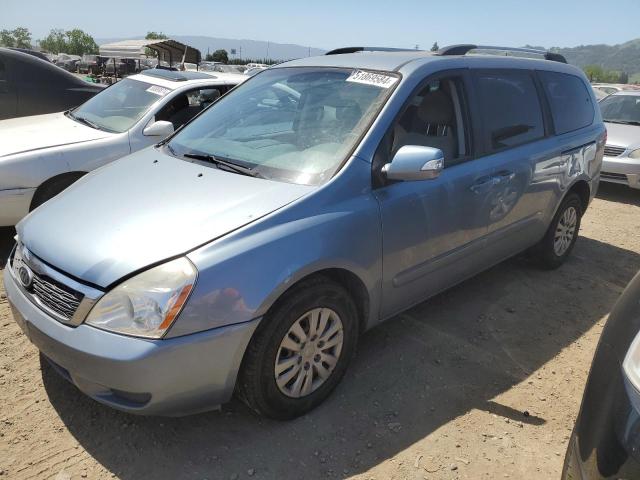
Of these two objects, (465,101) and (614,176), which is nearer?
(465,101)

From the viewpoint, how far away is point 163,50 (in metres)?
17.4

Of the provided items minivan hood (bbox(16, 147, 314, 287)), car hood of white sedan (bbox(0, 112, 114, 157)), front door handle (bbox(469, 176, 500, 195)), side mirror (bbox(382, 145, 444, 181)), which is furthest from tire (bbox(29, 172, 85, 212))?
front door handle (bbox(469, 176, 500, 195))

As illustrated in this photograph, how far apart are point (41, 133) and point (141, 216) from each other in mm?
2861

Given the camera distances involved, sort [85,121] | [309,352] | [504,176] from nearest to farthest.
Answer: [309,352] → [504,176] → [85,121]

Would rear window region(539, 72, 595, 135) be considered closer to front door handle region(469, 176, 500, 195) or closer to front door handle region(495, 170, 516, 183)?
front door handle region(495, 170, 516, 183)

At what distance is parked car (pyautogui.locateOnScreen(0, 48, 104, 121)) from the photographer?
6281 mm

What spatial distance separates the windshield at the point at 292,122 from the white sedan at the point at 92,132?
1.05 metres

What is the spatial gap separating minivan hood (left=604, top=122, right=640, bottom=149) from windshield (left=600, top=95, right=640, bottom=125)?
31 cm

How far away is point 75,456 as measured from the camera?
2.28 m

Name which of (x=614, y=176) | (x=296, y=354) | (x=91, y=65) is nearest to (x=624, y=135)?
(x=614, y=176)

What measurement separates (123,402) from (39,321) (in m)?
0.52

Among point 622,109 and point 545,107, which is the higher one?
point 545,107

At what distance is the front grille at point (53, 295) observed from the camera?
214 cm

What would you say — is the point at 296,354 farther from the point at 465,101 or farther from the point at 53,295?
the point at 465,101
